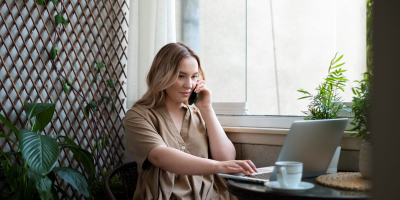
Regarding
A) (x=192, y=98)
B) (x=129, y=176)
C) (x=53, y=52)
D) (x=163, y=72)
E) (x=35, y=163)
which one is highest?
(x=53, y=52)

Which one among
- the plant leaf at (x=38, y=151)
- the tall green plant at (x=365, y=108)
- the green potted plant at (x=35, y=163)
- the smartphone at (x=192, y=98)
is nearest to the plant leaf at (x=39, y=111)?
the green potted plant at (x=35, y=163)

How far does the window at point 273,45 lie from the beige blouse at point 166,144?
465 millimetres

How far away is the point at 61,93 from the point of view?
7.46 ft

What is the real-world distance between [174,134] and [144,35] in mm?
765

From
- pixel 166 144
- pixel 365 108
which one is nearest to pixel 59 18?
pixel 166 144

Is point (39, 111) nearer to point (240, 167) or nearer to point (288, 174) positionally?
point (240, 167)

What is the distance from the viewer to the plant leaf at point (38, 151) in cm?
163

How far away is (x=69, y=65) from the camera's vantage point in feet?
7.61

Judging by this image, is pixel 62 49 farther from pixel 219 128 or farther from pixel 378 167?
pixel 378 167

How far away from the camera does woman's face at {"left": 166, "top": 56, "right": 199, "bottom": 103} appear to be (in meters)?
1.87

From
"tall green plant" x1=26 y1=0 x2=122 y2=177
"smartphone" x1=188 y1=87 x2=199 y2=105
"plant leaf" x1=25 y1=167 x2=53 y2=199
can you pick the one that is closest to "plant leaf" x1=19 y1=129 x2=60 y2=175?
"plant leaf" x1=25 y1=167 x2=53 y2=199

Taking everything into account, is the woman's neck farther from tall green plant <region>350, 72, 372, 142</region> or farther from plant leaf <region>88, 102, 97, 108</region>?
tall green plant <region>350, 72, 372, 142</region>

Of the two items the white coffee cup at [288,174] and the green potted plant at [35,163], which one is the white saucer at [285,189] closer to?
the white coffee cup at [288,174]

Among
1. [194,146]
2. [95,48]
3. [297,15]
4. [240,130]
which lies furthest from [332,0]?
[95,48]
